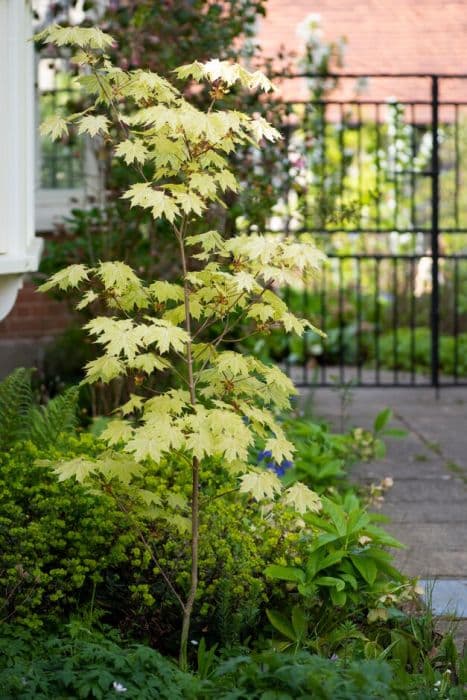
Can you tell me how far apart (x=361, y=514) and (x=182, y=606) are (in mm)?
804

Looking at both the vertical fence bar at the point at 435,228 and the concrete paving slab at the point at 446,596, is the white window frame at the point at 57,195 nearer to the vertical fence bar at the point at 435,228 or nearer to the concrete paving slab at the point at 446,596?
the vertical fence bar at the point at 435,228

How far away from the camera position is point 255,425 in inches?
139

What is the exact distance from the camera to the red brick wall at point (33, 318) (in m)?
8.30

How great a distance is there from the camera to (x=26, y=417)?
4801 mm

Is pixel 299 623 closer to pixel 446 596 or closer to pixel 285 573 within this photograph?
pixel 285 573

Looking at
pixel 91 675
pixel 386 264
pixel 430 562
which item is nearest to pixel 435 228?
pixel 386 264

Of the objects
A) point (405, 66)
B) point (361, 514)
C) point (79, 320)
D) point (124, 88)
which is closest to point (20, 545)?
point (361, 514)

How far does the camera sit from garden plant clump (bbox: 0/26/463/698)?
10.4 feet

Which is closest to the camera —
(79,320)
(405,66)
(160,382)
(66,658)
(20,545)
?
(66,658)

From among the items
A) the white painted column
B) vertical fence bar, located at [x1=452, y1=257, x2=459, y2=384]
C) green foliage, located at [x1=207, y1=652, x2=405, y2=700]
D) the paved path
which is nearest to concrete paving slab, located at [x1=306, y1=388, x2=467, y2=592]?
the paved path

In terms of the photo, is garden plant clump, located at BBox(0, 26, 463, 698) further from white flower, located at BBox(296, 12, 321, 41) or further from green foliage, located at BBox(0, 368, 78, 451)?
white flower, located at BBox(296, 12, 321, 41)

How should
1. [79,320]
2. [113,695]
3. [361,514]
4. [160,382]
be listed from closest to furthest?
[113,695]
[361,514]
[160,382]
[79,320]

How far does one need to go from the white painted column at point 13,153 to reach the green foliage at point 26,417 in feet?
0.98

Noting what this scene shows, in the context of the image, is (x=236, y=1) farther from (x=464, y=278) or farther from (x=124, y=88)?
(x=464, y=278)
